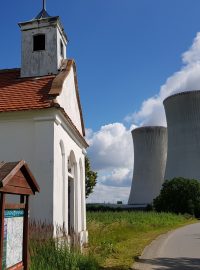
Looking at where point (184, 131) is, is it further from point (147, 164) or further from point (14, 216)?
point (14, 216)

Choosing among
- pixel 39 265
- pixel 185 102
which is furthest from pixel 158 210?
pixel 39 265

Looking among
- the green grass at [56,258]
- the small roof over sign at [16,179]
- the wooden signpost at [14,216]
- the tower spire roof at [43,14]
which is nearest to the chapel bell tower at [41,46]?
the tower spire roof at [43,14]

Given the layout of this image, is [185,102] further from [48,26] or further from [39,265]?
[39,265]

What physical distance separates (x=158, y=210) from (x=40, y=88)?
35.8 m

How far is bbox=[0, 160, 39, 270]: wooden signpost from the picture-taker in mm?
5500

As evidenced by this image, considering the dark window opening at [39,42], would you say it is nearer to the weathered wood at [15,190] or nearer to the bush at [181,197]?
the weathered wood at [15,190]

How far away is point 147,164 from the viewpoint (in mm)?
65500

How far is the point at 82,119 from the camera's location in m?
18.2

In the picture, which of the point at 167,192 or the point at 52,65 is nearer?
the point at 52,65

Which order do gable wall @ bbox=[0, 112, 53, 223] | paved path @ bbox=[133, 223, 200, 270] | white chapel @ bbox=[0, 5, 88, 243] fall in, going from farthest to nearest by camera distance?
white chapel @ bbox=[0, 5, 88, 243] < gable wall @ bbox=[0, 112, 53, 223] < paved path @ bbox=[133, 223, 200, 270]

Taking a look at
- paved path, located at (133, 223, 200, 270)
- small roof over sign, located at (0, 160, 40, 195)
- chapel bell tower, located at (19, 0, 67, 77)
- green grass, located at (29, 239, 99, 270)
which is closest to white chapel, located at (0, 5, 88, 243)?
chapel bell tower, located at (19, 0, 67, 77)

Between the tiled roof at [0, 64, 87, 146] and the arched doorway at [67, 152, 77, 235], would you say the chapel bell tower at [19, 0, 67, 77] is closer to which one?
the tiled roof at [0, 64, 87, 146]

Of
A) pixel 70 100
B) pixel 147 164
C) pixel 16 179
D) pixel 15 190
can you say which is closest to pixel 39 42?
pixel 70 100

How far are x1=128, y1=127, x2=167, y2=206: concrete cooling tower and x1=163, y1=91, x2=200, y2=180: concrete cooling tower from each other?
41.8 feet
